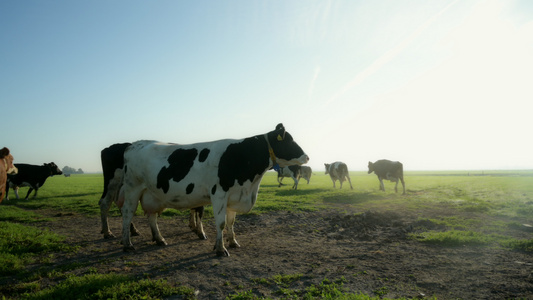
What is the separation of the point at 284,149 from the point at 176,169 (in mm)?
2766

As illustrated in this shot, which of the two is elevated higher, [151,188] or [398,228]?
[151,188]

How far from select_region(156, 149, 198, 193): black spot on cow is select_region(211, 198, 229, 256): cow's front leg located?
112 cm

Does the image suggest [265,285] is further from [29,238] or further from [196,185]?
[29,238]

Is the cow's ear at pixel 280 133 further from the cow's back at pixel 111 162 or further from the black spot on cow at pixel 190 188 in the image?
the cow's back at pixel 111 162

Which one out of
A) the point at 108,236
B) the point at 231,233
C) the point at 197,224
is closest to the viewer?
the point at 231,233

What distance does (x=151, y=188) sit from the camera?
7570 millimetres

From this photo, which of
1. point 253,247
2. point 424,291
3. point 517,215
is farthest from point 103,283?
point 517,215

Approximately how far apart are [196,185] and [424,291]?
16.7 ft

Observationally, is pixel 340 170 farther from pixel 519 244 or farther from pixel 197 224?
pixel 197 224

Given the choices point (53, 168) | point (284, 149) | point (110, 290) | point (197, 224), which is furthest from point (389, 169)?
point (53, 168)

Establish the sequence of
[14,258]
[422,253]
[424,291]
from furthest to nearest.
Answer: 1. [422,253]
2. [14,258]
3. [424,291]

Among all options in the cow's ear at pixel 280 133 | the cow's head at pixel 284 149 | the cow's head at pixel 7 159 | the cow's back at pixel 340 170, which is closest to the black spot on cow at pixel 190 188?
the cow's head at pixel 284 149

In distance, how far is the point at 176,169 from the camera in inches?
289

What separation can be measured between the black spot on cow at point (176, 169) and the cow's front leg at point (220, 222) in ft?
3.67
